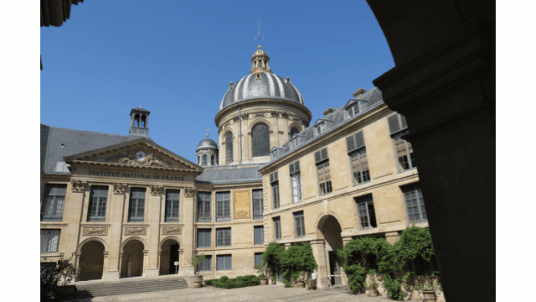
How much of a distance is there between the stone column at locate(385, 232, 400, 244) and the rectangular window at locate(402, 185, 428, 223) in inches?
40.7

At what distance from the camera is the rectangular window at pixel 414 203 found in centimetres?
1455

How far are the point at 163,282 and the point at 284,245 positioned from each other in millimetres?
10815

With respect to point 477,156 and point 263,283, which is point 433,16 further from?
point 263,283

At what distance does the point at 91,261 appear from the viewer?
1165 inches

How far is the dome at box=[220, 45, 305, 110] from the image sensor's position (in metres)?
47.3

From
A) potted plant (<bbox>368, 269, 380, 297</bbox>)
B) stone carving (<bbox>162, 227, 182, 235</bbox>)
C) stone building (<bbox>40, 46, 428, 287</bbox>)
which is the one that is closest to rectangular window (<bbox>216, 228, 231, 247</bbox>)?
stone building (<bbox>40, 46, 428, 287</bbox>)

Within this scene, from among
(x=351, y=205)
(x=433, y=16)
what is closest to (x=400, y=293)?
(x=351, y=205)

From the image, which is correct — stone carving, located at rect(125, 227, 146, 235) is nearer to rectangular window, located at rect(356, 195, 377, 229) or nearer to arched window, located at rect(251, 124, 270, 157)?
arched window, located at rect(251, 124, 270, 157)

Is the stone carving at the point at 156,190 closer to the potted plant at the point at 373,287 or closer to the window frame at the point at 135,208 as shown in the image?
the window frame at the point at 135,208

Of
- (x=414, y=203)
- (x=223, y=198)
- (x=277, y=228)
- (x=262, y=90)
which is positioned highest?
(x=262, y=90)

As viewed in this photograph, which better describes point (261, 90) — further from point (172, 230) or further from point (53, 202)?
point (53, 202)

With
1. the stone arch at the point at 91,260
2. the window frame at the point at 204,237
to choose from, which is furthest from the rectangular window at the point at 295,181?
the stone arch at the point at 91,260

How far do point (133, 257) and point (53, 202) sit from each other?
899 cm

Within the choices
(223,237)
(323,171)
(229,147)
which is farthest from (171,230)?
(229,147)
